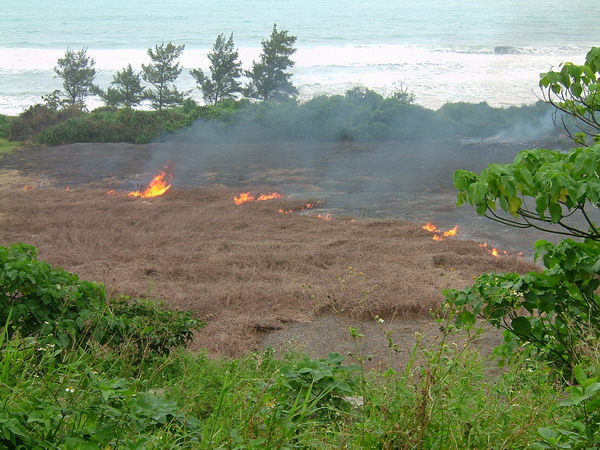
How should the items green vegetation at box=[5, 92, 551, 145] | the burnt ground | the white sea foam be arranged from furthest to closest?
the white sea foam → green vegetation at box=[5, 92, 551, 145] → the burnt ground

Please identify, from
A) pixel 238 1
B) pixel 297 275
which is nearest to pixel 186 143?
pixel 297 275

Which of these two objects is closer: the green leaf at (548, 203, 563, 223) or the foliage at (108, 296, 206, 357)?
the green leaf at (548, 203, 563, 223)

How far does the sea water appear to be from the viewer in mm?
58125

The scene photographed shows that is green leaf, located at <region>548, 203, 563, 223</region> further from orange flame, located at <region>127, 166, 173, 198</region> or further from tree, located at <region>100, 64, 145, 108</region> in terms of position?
tree, located at <region>100, 64, 145, 108</region>

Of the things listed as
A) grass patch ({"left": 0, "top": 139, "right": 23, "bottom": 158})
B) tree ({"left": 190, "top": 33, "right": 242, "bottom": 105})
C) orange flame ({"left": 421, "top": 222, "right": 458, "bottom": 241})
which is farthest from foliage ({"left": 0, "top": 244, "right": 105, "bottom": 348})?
tree ({"left": 190, "top": 33, "right": 242, "bottom": 105})

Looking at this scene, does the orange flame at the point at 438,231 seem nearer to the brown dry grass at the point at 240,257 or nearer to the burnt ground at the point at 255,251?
the burnt ground at the point at 255,251

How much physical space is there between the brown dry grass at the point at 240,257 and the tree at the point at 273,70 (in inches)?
788

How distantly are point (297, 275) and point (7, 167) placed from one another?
50.4 feet

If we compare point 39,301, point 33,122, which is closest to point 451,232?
point 39,301

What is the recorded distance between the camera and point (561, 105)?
5.68 m

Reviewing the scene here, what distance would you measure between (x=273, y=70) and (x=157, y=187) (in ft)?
62.4

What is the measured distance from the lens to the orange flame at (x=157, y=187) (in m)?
19.8

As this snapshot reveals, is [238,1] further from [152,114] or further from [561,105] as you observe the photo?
[561,105]

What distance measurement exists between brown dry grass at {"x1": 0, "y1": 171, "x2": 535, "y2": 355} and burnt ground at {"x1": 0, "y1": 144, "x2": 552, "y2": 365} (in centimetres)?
3
